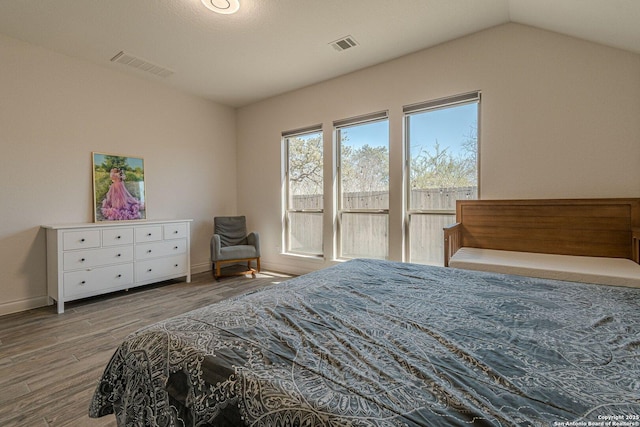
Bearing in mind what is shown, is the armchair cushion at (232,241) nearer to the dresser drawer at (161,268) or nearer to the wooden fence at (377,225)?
the dresser drawer at (161,268)

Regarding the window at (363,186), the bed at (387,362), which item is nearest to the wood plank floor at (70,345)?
the bed at (387,362)

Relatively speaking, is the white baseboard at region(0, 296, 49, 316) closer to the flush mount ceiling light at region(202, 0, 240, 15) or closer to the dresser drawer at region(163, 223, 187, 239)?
the dresser drawer at region(163, 223, 187, 239)

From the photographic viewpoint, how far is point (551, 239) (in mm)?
2656

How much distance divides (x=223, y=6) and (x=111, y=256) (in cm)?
291

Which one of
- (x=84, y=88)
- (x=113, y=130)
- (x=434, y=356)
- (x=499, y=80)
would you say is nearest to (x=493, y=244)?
(x=499, y=80)

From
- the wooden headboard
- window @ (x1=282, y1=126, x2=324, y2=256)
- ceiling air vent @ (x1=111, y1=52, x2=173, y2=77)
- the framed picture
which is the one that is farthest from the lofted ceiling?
the wooden headboard

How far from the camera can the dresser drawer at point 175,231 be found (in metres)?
3.80

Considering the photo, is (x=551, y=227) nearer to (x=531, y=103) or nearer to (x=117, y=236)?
(x=531, y=103)

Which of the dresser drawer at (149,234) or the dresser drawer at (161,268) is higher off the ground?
the dresser drawer at (149,234)

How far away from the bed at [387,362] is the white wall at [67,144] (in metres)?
3.13

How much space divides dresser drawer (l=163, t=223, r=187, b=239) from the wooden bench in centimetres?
340

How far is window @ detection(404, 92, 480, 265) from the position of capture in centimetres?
312

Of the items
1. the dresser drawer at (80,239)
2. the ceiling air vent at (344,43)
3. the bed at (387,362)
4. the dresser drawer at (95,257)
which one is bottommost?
the dresser drawer at (95,257)

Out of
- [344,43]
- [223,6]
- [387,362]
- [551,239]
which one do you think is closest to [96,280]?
[223,6]
